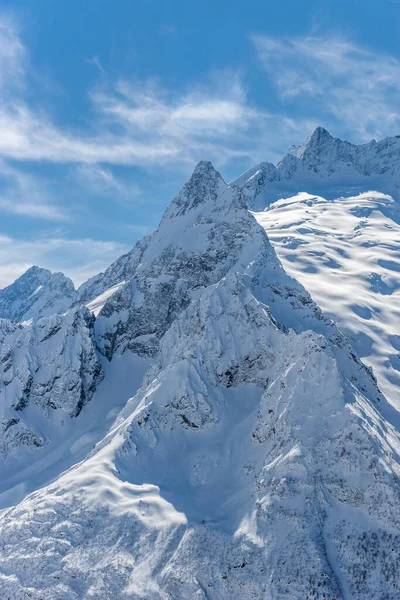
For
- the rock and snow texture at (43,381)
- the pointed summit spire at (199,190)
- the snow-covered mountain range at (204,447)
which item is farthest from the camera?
the pointed summit spire at (199,190)

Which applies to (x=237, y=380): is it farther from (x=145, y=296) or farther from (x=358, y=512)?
(x=145, y=296)

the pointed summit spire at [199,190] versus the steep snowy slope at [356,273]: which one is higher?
the pointed summit spire at [199,190]

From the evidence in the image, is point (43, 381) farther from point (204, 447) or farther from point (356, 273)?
point (356, 273)

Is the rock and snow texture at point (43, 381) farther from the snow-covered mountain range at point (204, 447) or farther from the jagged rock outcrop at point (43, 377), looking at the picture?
the snow-covered mountain range at point (204, 447)

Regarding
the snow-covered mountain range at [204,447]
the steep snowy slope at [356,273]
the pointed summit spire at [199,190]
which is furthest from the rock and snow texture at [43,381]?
the steep snowy slope at [356,273]

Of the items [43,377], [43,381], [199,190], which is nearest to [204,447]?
[43,381]

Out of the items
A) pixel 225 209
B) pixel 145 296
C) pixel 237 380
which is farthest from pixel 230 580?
pixel 225 209

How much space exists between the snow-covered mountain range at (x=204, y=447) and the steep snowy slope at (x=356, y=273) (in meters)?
1.11

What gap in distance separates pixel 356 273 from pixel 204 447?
308ft

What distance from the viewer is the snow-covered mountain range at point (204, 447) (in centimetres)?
4806

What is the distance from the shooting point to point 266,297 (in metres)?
91.6

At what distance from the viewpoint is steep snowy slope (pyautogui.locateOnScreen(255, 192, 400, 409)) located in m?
109

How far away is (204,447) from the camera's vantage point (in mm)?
65438

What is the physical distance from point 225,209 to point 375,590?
314ft
